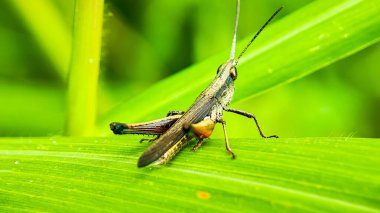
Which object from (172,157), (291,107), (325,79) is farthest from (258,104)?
(172,157)

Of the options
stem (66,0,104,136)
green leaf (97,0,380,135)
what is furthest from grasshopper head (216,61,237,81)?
stem (66,0,104,136)

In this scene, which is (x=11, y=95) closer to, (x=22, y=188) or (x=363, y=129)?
(x=22, y=188)

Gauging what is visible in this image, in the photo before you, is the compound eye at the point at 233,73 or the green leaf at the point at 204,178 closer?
the green leaf at the point at 204,178

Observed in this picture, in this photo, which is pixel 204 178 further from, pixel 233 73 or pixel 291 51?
pixel 291 51

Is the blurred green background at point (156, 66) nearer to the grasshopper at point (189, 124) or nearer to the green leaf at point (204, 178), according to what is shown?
the grasshopper at point (189, 124)

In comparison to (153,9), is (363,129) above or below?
below

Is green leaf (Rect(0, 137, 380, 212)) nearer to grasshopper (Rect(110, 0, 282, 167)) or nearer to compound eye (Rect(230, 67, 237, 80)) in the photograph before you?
grasshopper (Rect(110, 0, 282, 167))

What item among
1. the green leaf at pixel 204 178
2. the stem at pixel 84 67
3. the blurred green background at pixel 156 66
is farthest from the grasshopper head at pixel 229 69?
the blurred green background at pixel 156 66
